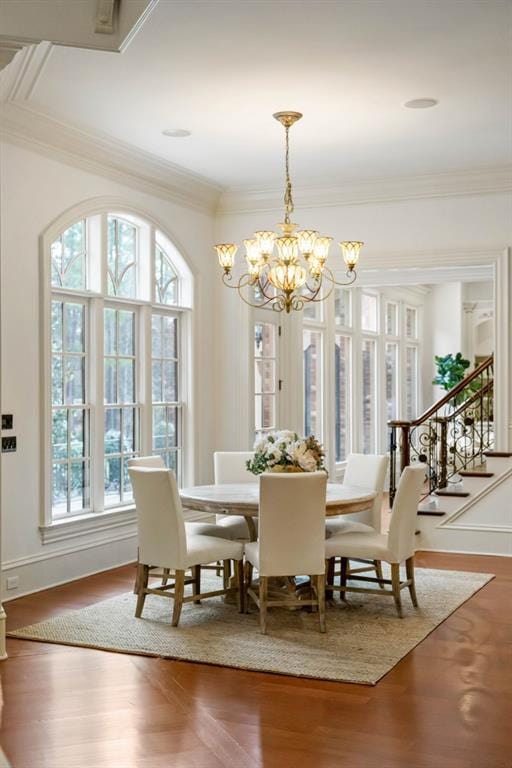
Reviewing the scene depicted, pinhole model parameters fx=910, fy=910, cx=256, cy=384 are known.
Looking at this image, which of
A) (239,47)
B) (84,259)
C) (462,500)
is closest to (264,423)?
(462,500)

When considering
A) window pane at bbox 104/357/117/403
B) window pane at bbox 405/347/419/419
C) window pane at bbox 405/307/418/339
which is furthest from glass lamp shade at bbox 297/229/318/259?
window pane at bbox 405/347/419/419

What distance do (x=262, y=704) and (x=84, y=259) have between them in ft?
12.8

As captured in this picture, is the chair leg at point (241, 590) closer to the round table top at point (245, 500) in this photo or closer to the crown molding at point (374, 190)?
the round table top at point (245, 500)

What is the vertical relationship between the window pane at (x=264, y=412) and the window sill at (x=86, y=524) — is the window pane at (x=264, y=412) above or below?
above

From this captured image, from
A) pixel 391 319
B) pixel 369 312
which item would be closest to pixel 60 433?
pixel 369 312

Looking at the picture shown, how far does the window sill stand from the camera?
625 cm

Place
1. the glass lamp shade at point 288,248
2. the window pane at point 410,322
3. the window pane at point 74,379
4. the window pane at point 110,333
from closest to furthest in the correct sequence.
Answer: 1. the glass lamp shade at point 288,248
2. the window pane at point 74,379
3. the window pane at point 110,333
4. the window pane at point 410,322

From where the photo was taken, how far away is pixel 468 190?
7.73m

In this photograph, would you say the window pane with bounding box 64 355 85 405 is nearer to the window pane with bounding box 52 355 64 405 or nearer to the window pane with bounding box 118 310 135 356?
the window pane with bounding box 52 355 64 405

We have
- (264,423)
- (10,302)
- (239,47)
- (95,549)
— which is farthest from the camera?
(264,423)

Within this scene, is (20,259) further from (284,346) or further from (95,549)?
(284,346)

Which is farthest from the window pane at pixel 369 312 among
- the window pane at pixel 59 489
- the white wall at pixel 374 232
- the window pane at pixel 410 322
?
the window pane at pixel 59 489

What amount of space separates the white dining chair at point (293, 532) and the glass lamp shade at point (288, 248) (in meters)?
1.44

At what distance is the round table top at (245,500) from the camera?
5355 mm
